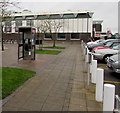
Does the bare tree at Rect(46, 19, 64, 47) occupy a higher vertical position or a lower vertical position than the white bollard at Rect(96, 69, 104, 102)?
higher

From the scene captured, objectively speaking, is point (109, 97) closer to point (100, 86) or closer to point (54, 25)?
point (100, 86)

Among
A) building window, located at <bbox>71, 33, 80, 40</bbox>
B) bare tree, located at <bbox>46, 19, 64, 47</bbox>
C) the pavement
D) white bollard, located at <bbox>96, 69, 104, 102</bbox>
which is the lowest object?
the pavement

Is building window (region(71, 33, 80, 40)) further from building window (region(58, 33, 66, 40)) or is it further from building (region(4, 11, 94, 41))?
building window (region(58, 33, 66, 40))

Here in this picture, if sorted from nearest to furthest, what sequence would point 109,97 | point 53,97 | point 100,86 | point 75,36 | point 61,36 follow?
point 109,97
point 100,86
point 53,97
point 75,36
point 61,36

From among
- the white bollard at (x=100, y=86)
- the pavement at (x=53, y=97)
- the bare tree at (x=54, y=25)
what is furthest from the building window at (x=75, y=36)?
the white bollard at (x=100, y=86)

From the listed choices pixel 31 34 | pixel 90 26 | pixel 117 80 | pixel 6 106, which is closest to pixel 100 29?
pixel 90 26

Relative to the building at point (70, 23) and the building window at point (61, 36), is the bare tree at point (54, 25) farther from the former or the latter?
the building window at point (61, 36)

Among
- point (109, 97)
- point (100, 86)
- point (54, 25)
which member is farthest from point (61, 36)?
point (109, 97)

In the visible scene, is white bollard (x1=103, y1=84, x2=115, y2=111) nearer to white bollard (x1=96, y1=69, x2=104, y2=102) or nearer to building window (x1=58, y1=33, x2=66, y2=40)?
white bollard (x1=96, y1=69, x2=104, y2=102)

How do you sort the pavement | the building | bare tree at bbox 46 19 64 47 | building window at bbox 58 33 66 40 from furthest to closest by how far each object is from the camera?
building window at bbox 58 33 66 40
the building
bare tree at bbox 46 19 64 47
the pavement

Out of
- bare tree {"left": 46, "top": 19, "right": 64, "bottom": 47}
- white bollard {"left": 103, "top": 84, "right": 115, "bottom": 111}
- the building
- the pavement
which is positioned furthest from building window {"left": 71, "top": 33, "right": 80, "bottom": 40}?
white bollard {"left": 103, "top": 84, "right": 115, "bottom": 111}

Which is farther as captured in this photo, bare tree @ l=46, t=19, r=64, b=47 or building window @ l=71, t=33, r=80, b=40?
building window @ l=71, t=33, r=80, b=40

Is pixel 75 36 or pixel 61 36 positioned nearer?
pixel 75 36

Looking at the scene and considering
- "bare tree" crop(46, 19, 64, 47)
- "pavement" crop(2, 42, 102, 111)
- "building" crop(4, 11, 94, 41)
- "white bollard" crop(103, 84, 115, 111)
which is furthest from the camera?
"building" crop(4, 11, 94, 41)
